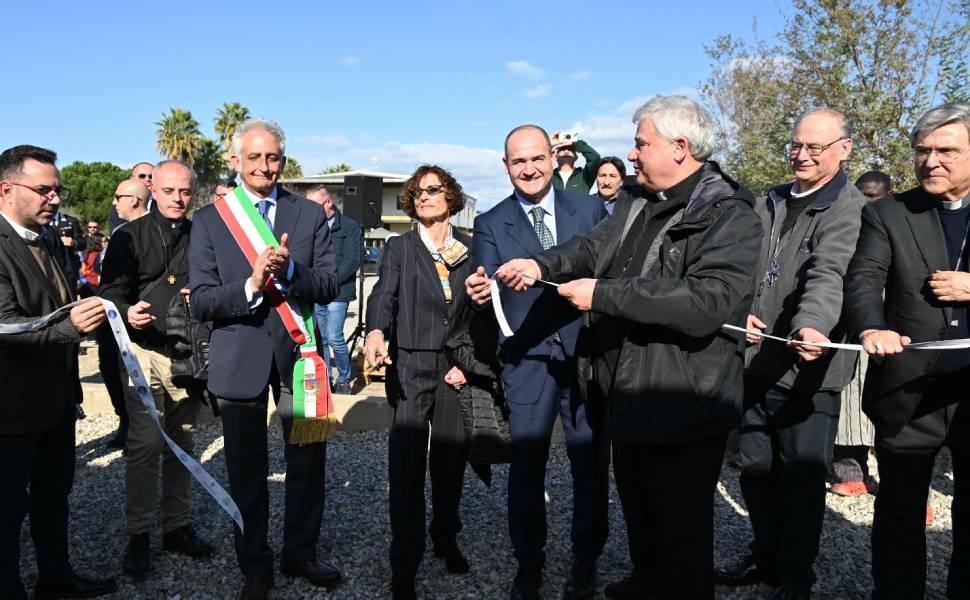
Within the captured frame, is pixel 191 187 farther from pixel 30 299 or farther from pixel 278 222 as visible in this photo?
pixel 30 299

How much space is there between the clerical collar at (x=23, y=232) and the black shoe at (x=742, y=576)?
3747 mm

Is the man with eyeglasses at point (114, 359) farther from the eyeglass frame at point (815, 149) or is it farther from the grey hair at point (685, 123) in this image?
the eyeglass frame at point (815, 149)

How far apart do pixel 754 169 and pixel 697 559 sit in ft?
37.3

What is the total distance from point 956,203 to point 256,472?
335 cm

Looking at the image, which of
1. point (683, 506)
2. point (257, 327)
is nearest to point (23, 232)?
point (257, 327)

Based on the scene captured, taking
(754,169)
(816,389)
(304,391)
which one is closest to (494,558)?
(304,391)

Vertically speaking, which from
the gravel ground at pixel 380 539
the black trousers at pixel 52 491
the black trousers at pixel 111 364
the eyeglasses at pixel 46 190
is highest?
the eyeglasses at pixel 46 190

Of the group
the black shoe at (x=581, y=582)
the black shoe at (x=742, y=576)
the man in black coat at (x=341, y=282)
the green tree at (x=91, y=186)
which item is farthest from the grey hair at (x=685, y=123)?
the green tree at (x=91, y=186)

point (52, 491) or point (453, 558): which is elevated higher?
point (52, 491)

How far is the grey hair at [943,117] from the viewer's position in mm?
2660

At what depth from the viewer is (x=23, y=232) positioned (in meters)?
3.12

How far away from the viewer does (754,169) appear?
1261 centimetres

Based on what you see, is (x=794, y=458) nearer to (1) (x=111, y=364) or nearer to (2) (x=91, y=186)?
(1) (x=111, y=364)

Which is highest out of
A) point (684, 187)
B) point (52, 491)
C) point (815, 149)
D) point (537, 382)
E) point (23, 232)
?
point (815, 149)
